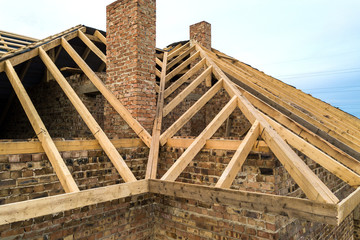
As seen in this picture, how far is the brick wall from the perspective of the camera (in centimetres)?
757

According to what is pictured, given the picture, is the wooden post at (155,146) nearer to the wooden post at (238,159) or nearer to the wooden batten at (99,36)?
the wooden post at (238,159)

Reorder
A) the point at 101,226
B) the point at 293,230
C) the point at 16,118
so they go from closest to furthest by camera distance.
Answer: the point at 293,230, the point at 101,226, the point at 16,118

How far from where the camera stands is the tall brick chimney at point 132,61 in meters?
4.96

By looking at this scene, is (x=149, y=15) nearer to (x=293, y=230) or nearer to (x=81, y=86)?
(x=81, y=86)

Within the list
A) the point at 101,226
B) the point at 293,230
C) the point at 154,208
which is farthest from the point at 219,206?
the point at 101,226

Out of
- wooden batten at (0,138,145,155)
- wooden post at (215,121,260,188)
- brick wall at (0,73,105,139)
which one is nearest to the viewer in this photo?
wooden post at (215,121,260,188)

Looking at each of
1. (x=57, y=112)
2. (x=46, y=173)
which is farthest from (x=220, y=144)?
(x=57, y=112)

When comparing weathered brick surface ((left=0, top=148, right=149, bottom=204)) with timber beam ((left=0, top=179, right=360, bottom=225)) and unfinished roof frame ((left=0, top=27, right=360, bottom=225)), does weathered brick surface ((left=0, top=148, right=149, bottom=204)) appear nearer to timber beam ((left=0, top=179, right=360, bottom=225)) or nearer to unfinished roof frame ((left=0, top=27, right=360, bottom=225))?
unfinished roof frame ((left=0, top=27, right=360, bottom=225))

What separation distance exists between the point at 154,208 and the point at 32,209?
2426 mm

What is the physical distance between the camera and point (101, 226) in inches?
156

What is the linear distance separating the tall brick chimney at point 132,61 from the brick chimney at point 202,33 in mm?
4293

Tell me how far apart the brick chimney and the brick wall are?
3967 millimetres

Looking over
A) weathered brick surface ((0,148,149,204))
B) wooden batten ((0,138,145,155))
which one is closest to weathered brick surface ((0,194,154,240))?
weathered brick surface ((0,148,149,204))

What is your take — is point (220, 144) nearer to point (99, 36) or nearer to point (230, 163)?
point (230, 163)
